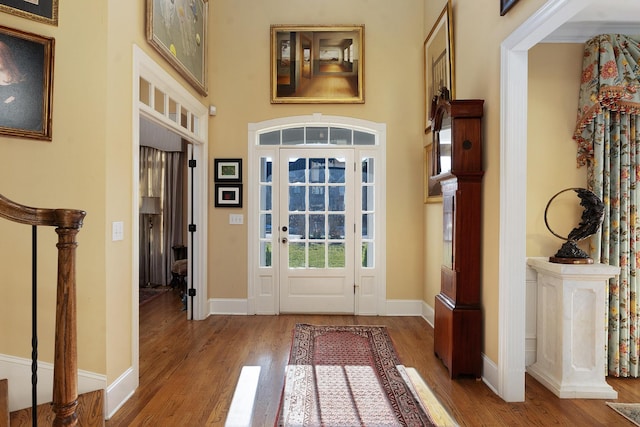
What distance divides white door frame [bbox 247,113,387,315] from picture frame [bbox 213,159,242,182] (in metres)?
0.14

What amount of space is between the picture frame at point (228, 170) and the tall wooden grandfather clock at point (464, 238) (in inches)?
100

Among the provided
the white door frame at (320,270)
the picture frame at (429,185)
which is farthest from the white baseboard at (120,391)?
the picture frame at (429,185)

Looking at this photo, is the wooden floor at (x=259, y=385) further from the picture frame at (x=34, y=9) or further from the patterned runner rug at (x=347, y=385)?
the picture frame at (x=34, y=9)

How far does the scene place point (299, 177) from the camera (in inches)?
174

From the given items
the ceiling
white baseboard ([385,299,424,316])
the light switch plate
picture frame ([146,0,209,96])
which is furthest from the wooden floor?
the ceiling

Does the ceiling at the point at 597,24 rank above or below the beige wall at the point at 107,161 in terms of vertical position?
above

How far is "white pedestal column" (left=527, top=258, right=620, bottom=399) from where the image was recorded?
7.93 feet

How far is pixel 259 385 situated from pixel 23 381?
1442 mm

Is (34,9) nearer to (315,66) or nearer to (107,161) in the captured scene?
(107,161)

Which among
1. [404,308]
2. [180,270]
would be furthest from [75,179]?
[404,308]

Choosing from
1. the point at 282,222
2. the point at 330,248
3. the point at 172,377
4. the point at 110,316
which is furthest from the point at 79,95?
the point at 330,248

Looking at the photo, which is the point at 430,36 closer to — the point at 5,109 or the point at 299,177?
the point at 299,177

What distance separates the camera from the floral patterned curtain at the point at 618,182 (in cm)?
269

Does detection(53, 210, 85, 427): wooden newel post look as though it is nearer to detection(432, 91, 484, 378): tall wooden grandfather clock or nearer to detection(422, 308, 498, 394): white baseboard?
detection(432, 91, 484, 378): tall wooden grandfather clock
